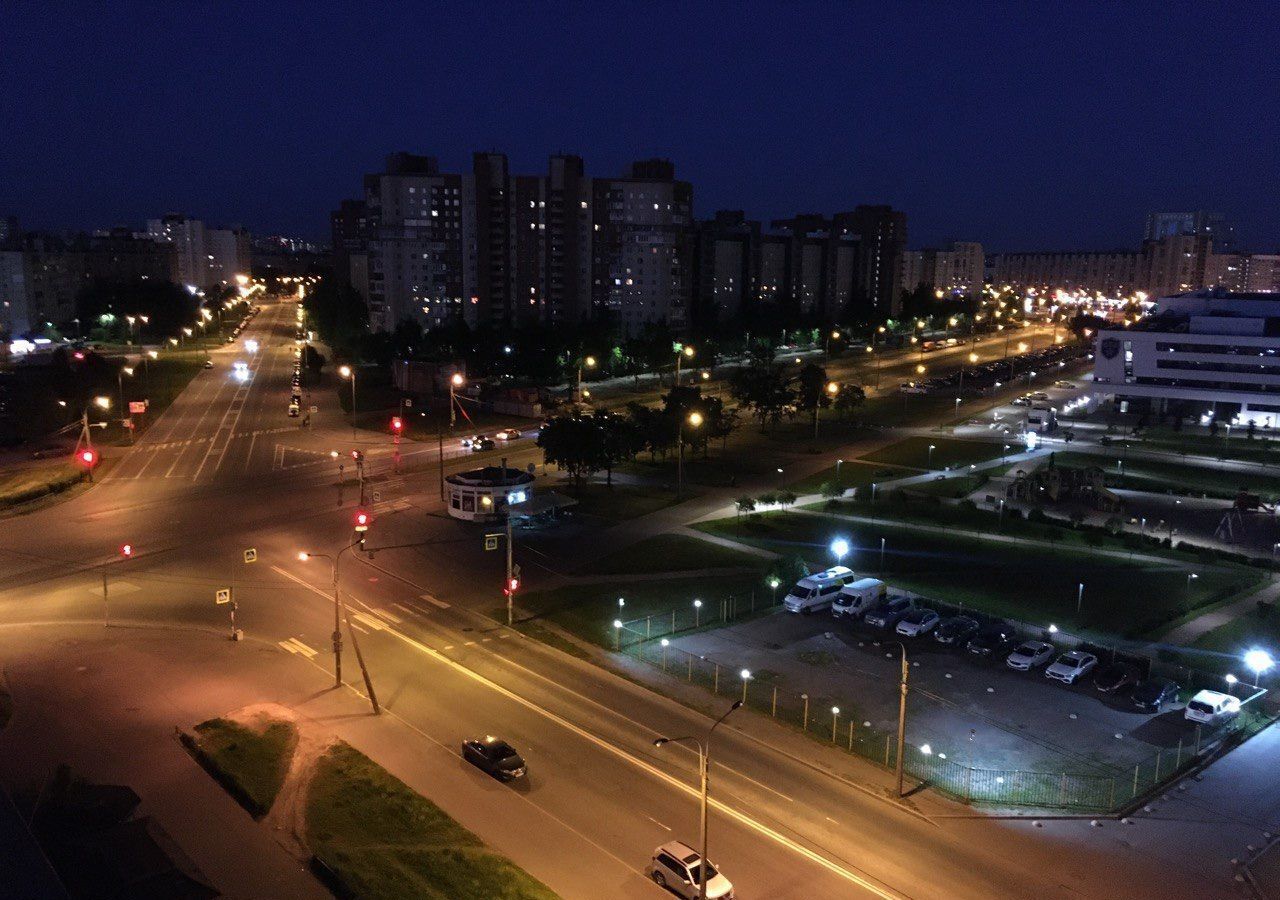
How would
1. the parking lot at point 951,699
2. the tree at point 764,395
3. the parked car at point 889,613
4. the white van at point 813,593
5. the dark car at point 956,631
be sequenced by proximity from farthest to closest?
the tree at point 764,395, the white van at point 813,593, the parked car at point 889,613, the dark car at point 956,631, the parking lot at point 951,699

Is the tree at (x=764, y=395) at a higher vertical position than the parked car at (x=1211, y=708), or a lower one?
higher

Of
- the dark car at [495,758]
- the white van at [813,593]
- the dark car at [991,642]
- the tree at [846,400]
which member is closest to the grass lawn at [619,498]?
the white van at [813,593]

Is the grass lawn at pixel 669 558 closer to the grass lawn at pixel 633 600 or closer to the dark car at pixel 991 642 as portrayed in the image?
the grass lawn at pixel 633 600

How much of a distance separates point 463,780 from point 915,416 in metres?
71.6

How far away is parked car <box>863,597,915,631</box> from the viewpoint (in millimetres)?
35844

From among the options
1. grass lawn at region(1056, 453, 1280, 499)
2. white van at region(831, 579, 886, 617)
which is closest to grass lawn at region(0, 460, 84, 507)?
white van at region(831, 579, 886, 617)

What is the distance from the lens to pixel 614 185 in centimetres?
13088

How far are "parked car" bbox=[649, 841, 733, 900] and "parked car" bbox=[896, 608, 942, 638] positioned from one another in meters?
16.5

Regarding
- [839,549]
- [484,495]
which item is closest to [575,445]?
[484,495]

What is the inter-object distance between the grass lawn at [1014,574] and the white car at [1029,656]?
3.80m

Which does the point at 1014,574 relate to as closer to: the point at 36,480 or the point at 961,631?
the point at 961,631

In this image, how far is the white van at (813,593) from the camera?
37.3m

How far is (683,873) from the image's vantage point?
1991 cm

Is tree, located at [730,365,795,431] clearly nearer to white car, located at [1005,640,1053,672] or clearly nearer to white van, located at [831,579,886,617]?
white van, located at [831,579,886,617]
